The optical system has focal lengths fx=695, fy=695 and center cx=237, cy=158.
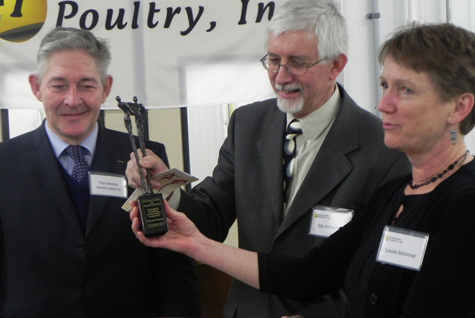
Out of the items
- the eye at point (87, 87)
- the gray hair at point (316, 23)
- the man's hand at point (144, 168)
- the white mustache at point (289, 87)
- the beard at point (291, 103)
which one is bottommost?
the man's hand at point (144, 168)

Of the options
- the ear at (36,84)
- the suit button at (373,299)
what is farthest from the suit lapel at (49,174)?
the suit button at (373,299)

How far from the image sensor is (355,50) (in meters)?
3.58

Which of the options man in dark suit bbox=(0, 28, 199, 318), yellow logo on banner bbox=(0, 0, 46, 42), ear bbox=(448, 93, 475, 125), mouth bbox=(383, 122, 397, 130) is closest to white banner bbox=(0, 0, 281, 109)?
yellow logo on banner bbox=(0, 0, 46, 42)

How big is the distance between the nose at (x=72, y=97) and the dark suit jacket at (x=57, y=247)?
0.54 feet

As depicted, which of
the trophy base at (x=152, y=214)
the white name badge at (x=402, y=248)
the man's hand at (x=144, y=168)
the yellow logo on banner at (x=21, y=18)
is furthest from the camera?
the yellow logo on banner at (x=21, y=18)

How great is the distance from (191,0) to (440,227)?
2234 mm

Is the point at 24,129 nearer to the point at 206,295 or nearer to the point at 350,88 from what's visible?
the point at 206,295

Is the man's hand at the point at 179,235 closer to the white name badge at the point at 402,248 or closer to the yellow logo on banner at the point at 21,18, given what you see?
the white name badge at the point at 402,248

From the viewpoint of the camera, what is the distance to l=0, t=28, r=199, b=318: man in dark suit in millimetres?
2205

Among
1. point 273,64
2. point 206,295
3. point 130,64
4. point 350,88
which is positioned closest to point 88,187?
point 273,64

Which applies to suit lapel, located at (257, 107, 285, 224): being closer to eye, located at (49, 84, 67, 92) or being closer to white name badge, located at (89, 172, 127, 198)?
white name badge, located at (89, 172, 127, 198)

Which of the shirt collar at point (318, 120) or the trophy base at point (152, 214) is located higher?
the shirt collar at point (318, 120)

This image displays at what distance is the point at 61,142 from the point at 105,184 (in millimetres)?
215

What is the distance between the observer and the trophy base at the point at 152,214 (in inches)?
79.0
